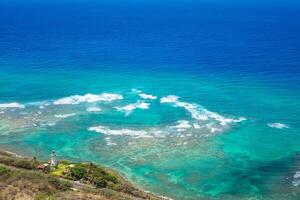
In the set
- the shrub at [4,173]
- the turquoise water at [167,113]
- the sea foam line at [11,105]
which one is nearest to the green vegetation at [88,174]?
the turquoise water at [167,113]

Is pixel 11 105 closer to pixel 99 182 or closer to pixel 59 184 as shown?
pixel 99 182

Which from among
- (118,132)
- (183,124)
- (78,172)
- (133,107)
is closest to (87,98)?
(133,107)

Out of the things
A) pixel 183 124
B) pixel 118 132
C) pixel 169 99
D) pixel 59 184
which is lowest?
pixel 59 184

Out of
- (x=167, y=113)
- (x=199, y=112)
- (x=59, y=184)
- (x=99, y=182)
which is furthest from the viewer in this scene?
(x=199, y=112)

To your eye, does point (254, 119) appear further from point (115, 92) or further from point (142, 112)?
point (115, 92)

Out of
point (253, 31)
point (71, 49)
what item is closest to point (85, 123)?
point (71, 49)

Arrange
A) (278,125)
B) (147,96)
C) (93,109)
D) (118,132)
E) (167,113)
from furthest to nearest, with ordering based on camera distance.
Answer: (147,96) < (93,109) < (167,113) < (278,125) < (118,132)

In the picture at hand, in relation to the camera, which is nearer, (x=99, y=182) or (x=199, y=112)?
(x=99, y=182)

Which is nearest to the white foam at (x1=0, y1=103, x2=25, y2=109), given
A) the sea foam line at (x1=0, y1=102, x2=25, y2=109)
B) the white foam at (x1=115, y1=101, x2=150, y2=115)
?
the sea foam line at (x1=0, y1=102, x2=25, y2=109)

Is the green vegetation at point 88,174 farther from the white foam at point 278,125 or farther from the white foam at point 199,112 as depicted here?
the white foam at point 278,125

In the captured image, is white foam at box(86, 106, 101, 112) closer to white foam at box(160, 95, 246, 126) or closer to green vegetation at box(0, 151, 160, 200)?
white foam at box(160, 95, 246, 126)
